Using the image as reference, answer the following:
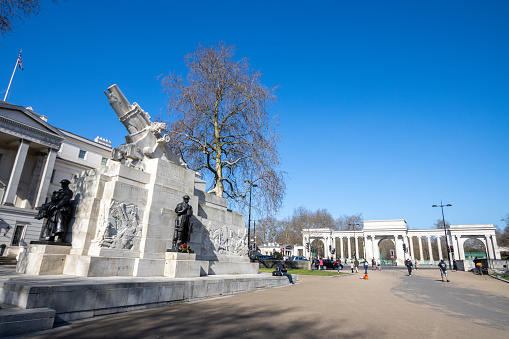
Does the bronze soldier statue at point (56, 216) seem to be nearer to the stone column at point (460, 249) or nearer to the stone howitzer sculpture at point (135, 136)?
the stone howitzer sculpture at point (135, 136)

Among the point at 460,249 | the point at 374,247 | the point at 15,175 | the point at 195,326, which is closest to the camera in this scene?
the point at 195,326

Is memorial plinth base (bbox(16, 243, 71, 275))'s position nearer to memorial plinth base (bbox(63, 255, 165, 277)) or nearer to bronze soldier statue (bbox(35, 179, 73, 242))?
memorial plinth base (bbox(63, 255, 165, 277))

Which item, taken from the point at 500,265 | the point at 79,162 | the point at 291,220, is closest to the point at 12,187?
the point at 79,162

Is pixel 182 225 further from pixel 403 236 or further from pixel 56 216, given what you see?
pixel 403 236

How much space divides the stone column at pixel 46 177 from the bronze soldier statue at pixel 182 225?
32123 mm

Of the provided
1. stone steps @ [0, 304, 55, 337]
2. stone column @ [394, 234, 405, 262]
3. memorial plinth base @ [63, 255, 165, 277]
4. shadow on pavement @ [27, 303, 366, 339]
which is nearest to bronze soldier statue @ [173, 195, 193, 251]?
memorial plinth base @ [63, 255, 165, 277]

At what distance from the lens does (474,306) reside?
31.5 feet

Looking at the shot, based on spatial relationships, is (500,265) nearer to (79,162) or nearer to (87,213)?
(87,213)

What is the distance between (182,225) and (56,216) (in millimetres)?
3636

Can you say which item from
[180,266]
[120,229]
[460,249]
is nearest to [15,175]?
[120,229]

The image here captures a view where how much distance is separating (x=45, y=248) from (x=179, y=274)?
370 centimetres

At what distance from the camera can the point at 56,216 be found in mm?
8273

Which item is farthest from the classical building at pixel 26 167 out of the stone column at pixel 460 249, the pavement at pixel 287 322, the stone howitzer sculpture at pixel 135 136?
the stone column at pixel 460 249

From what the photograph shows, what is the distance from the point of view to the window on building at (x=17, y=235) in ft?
97.3
